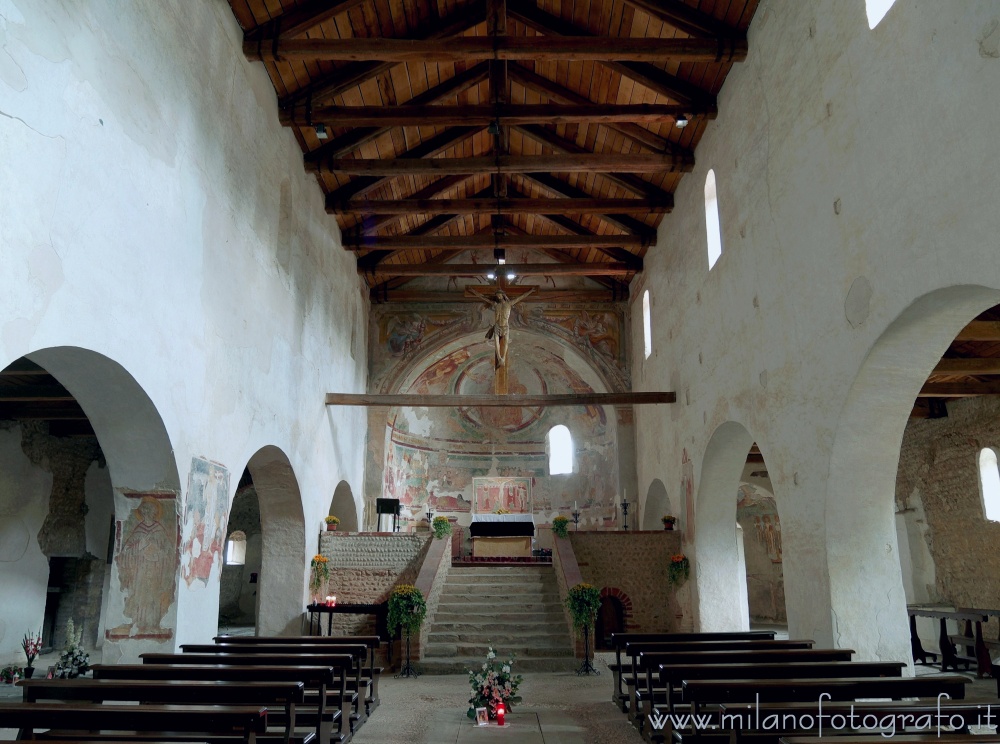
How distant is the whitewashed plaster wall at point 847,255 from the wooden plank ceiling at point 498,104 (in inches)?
50.4

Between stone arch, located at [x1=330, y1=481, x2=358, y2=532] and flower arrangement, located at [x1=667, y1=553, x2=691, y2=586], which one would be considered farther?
stone arch, located at [x1=330, y1=481, x2=358, y2=532]

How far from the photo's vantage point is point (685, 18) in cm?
1039

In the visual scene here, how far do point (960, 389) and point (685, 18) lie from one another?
25.0ft

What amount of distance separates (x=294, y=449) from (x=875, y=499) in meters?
8.75

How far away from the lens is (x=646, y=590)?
14406 mm

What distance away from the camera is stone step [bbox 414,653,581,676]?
11.2 meters

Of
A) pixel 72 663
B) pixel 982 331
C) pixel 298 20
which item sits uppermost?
pixel 298 20

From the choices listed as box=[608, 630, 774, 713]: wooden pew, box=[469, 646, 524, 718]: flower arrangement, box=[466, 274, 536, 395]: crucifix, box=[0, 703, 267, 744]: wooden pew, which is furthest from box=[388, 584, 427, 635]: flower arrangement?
box=[0, 703, 267, 744]: wooden pew

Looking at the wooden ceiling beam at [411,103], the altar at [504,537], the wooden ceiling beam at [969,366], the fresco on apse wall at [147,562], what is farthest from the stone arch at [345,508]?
the wooden ceiling beam at [969,366]

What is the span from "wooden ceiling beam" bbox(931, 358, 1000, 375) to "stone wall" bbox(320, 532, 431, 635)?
9.18 meters

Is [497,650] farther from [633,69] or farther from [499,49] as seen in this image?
[633,69]

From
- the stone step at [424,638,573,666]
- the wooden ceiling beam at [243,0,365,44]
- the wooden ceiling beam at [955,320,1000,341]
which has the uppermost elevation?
the wooden ceiling beam at [243,0,365,44]

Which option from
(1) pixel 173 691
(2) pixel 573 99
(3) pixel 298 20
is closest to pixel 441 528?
(2) pixel 573 99

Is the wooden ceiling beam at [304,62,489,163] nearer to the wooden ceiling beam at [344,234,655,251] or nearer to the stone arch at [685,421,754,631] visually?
the wooden ceiling beam at [344,234,655,251]
